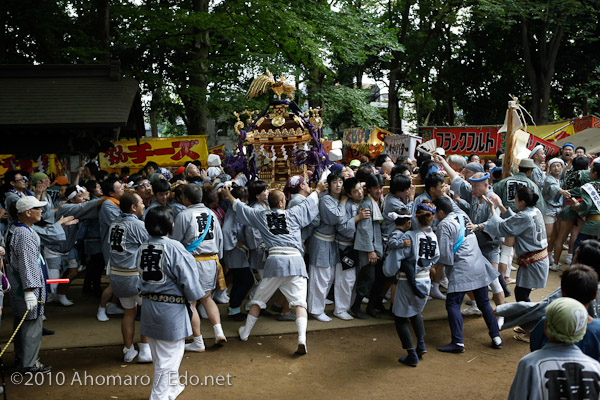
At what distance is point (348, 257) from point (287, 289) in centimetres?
118

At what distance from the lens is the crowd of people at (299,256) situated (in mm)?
4277

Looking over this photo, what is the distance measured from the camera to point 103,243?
677 centimetres

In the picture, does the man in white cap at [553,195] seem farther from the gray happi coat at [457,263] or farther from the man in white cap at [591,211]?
the gray happi coat at [457,263]

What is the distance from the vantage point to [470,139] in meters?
15.9

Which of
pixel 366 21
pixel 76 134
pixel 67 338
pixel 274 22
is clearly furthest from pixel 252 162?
pixel 366 21

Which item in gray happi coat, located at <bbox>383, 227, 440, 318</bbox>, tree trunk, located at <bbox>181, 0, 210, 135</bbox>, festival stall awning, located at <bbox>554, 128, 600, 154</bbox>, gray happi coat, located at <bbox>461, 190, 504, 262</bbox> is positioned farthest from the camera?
tree trunk, located at <bbox>181, 0, 210, 135</bbox>

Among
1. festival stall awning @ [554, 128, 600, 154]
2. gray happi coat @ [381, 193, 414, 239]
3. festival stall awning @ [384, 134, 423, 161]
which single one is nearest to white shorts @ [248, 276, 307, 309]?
gray happi coat @ [381, 193, 414, 239]

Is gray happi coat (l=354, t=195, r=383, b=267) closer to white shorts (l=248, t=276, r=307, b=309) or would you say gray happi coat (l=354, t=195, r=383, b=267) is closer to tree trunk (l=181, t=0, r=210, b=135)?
white shorts (l=248, t=276, r=307, b=309)

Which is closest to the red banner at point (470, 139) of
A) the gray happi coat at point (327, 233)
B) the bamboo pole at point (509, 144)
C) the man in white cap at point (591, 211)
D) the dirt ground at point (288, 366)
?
the bamboo pole at point (509, 144)

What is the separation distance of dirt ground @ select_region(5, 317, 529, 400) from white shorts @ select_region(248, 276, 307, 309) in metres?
0.56

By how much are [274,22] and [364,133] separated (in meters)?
6.84

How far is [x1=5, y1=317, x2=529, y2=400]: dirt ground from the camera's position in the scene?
468 cm

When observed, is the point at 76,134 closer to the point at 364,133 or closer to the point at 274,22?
the point at 274,22

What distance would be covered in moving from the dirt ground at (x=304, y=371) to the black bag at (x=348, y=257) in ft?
3.16
